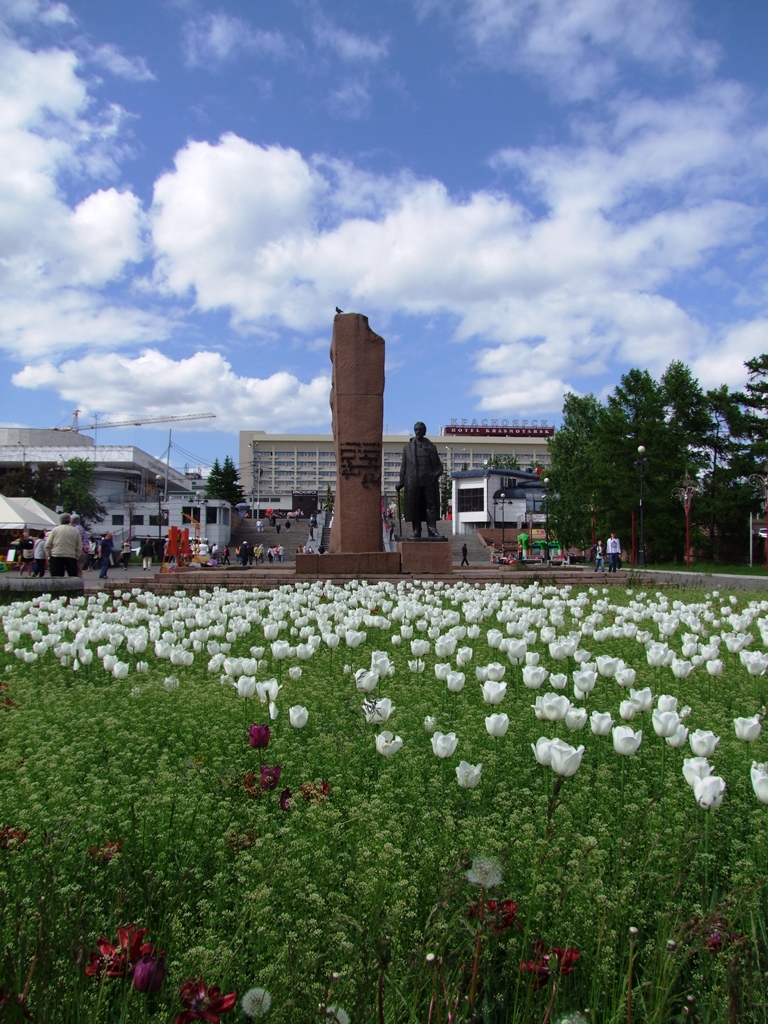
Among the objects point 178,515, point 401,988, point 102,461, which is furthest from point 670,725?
point 102,461

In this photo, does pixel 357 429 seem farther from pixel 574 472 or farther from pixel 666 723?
pixel 574 472

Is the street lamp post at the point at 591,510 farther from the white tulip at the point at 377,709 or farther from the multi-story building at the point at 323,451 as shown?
the multi-story building at the point at 323,451

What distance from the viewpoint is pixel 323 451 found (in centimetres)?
14312

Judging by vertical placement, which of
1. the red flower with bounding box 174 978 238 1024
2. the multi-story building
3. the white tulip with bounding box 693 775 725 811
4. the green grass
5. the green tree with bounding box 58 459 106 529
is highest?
the multi-story building

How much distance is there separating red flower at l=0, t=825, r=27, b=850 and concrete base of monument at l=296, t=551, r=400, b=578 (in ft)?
42.0

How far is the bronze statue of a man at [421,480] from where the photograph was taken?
54.3 feet

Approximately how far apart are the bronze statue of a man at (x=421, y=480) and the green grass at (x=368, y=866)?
12.3 meters

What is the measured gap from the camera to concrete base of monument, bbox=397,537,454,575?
15727mm

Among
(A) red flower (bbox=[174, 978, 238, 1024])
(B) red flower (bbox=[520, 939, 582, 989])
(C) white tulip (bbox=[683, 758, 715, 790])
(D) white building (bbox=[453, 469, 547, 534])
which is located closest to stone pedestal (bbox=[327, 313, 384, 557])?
(C) white tulip (bbox=[683, 758, 715, 790])

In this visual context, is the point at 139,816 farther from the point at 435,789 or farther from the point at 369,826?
the point at 435,789

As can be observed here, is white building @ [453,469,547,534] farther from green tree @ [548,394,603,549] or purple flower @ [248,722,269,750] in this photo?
purple flower @ [248,722,269,750]

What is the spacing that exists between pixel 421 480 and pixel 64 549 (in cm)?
701

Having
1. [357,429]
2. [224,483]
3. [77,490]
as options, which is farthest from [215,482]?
[357,429]

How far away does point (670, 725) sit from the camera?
2.88 metres
